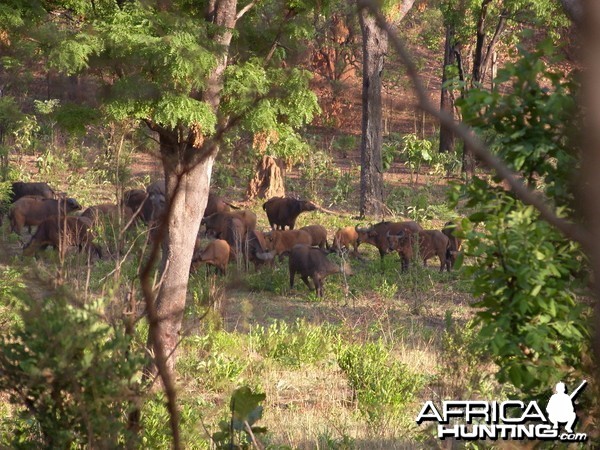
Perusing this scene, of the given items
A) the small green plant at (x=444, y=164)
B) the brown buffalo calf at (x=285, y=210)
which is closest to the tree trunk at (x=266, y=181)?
the brown buffalo calf at (x=285, y=210)

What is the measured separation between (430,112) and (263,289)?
13.0 meters

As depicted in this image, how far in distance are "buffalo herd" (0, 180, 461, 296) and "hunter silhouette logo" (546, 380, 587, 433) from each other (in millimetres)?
9272

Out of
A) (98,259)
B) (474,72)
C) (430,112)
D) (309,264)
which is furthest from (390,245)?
(430,112)

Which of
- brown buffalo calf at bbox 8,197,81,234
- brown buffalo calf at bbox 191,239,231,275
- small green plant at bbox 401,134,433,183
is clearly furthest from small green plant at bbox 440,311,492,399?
small green plant at bbox 401,134,433,183

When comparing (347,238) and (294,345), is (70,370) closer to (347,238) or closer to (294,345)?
(294,345)

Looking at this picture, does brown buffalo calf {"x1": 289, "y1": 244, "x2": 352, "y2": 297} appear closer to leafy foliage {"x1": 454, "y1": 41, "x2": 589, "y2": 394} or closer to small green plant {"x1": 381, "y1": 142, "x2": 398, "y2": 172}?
leafy foliage {"x1": 454, "y1": 41, "x2": 589, "y2": 394}

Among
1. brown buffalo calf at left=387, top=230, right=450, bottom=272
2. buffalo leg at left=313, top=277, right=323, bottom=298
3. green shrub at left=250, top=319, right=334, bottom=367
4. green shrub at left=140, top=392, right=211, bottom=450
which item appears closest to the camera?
green shrub at left=140, top=392, right=211, bottom=450

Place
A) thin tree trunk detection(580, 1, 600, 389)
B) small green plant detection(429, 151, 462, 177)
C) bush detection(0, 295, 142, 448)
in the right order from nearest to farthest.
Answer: thin tree trunk detection(580, 1, 600, 389) < bush detection(0, 295, 142, 448) < small green plant detection(429, 151, 462, 177)

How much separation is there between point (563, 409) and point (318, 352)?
6138mm

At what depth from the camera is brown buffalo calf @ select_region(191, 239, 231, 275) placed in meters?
14.1

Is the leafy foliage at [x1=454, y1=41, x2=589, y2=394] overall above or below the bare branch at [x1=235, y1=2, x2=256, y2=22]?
below

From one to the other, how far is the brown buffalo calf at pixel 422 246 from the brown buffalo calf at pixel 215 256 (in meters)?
2.89

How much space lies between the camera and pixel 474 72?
24.4 m

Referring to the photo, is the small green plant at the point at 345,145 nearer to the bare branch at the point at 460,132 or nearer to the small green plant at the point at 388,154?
the small green plant at the point at 388,154
